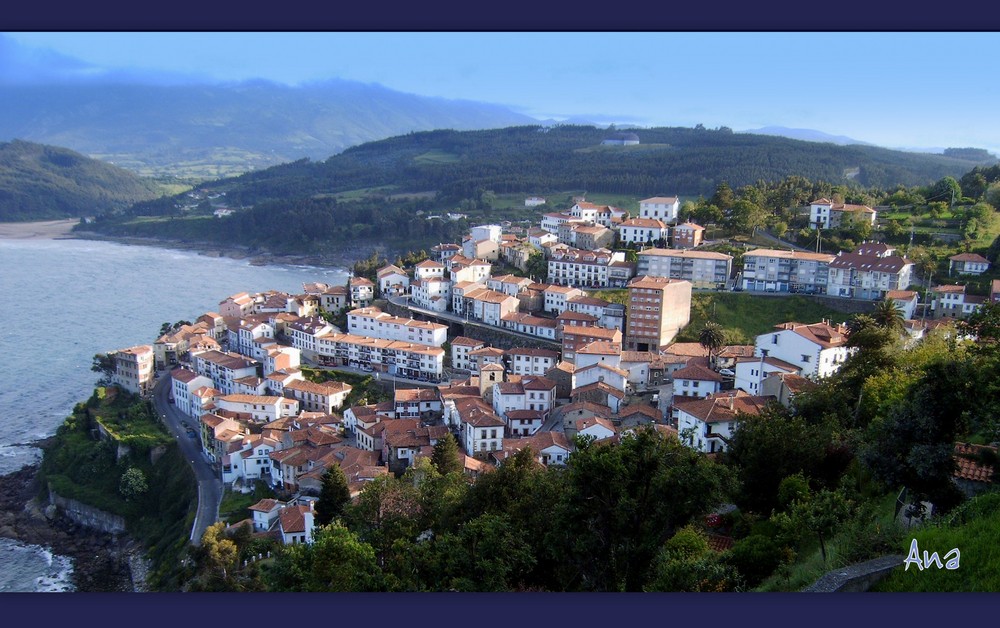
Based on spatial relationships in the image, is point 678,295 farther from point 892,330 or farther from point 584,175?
point 584,175

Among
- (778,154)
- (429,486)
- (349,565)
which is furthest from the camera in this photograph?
(778,154)

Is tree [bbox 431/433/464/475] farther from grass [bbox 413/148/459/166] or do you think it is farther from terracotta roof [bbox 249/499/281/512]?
grass [bbox 413/148/459/166]

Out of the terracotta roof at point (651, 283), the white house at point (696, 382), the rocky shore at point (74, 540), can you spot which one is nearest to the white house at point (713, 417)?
the white house at point (696, 382)

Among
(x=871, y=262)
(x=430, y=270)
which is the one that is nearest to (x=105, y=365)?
(x=430, y=270)

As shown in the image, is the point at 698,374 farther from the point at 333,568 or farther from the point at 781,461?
the point at 333,568

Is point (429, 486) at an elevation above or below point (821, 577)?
below

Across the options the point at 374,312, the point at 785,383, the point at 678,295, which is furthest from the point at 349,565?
the point at 374,312

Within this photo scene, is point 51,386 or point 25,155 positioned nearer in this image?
point 51,386

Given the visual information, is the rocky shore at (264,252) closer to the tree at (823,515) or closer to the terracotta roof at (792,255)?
the terracotta roof at (792,255)
